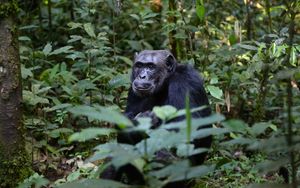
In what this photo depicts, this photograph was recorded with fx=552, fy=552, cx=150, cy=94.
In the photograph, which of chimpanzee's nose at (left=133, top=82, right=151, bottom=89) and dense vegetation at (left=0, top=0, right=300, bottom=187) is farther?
dense vegetation at (left=0, top=0, right=300, bottom=187)

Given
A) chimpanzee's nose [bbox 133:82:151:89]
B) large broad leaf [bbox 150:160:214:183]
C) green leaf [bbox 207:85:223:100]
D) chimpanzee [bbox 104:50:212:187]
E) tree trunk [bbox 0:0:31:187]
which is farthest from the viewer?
green leaf [bbox 207:85:223:100]

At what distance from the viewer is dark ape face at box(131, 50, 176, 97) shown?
5391 mm

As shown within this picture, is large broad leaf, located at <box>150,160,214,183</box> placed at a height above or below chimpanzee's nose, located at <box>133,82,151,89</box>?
below

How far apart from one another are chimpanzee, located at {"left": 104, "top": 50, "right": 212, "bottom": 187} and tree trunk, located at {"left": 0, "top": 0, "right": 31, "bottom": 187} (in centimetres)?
115

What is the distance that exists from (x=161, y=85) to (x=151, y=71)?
172mm

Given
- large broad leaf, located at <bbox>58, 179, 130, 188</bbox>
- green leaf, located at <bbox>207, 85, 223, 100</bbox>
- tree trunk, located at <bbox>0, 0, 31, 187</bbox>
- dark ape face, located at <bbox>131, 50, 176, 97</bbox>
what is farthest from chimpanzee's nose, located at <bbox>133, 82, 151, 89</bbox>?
large broad leaf, located at <bbox>58, 179, 130, 188</bbox>

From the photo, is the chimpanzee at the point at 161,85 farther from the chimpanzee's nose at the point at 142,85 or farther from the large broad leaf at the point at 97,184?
the large broad leaf at the point at 97,184

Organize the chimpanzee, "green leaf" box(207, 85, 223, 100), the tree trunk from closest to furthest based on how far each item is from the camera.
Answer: the tree trunk < the chimpanzee < "green leaf" box(207, 85, 223, 100)

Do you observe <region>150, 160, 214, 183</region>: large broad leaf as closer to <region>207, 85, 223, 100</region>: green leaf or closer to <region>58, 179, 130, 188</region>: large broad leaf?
<region>58, 179, 130, 188</region>: large broad leaf

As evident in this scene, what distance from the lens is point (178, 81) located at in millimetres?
5164

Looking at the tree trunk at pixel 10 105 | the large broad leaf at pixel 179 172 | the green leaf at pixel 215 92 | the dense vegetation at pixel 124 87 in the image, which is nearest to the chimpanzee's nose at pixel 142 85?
the dense vegetation at pixel 124 87

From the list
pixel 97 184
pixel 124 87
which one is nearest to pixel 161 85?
pixel 124 87

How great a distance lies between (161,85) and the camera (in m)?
5.53

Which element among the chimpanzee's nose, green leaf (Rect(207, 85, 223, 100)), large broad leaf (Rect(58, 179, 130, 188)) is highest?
the chimpanzee's nose
